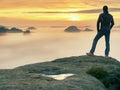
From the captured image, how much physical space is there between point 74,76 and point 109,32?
10200 mm

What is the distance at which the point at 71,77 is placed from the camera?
78.5 ft

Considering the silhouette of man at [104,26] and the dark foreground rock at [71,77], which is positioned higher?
the silhouette of man at [104,26]

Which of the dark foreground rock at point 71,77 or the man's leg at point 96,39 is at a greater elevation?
the man's leg at point 96,39

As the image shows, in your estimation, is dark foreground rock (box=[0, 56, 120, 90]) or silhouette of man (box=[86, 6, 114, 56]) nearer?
dark foreground rock (box=[0, 56, 120, 90])

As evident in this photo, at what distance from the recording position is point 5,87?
20.3 m

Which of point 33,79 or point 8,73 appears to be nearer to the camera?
point 33,79

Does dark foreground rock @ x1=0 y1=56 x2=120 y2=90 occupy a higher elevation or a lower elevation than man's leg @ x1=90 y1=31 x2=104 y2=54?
lower

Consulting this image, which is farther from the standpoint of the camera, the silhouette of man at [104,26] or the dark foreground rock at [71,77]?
the silhouette of man at [104,26]

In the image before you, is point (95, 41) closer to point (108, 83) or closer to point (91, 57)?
point (91, 57)

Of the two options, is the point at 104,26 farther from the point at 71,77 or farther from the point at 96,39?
the point at 71,77

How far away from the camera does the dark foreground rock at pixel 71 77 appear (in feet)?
68.4

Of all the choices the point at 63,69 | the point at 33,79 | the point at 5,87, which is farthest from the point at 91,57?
the point at 5,87

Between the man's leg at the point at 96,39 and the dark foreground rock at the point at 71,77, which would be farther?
the man's leg at the point at 96,39

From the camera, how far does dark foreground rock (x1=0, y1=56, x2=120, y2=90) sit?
20.9m
